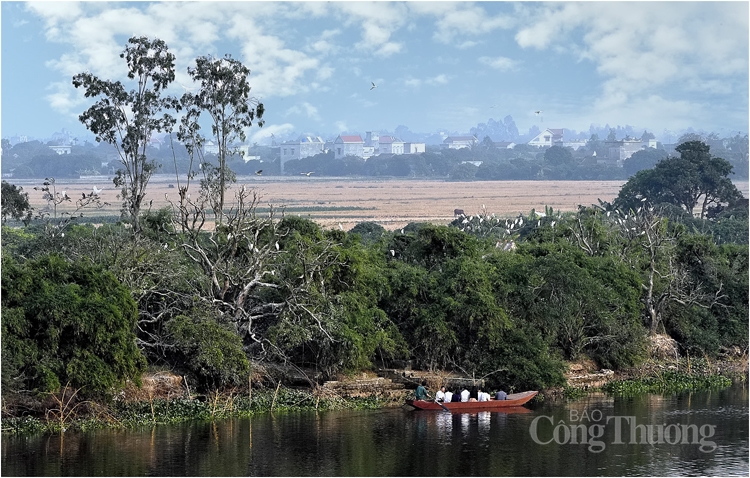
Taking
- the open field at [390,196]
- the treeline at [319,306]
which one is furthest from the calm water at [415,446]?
the open field at [390,196]

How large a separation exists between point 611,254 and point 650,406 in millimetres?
8458

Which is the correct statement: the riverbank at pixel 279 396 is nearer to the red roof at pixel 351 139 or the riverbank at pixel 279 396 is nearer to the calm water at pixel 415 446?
the calm water at pixel 415 446

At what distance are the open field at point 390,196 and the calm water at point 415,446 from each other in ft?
171

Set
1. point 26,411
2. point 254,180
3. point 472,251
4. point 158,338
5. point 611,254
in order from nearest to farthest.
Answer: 1. point 26,411
2. point 158,338
3. point 472,251
4. point 611,254
5. point 254,180

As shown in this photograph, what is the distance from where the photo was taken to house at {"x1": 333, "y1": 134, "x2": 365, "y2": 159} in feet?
616

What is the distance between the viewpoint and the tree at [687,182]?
71062 mm

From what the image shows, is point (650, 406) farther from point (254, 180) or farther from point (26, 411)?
point (254, 180)

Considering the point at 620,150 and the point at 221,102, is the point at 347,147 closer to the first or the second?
the point at 620,150

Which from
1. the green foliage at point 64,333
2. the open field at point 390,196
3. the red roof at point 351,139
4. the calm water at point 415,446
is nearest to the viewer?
the calm water at point 415,446

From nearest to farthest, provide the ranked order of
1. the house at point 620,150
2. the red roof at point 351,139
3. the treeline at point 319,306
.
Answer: the treeline at point 319,306 < the house at point 620,150 < the red roof at point 351,139

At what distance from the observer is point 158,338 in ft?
96.8

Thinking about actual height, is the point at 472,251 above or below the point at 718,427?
above

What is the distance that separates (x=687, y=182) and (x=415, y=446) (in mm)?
49943

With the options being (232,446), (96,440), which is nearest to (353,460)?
(232,446)
